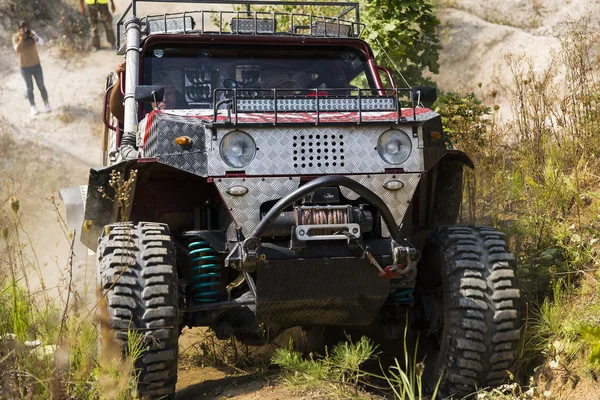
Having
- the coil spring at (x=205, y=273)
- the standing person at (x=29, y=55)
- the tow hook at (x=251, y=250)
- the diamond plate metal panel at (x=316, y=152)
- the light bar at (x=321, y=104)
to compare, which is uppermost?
the standing person at (x=29, y=55)

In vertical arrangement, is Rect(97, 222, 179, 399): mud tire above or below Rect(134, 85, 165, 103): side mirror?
below

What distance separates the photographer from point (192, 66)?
6.47m

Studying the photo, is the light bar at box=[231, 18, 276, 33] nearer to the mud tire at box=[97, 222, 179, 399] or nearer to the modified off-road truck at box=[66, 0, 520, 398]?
the modified off-road truck at box=[66, 0, 520, 398]

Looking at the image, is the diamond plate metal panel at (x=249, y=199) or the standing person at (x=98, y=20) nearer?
the diamond plate metal panel at (x=249, y=199)

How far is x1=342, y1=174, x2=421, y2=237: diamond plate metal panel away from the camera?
511 cm

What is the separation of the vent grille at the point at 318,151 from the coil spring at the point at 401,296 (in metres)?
1.03

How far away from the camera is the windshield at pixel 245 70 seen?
252 inches

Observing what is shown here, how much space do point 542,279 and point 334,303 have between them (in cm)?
192

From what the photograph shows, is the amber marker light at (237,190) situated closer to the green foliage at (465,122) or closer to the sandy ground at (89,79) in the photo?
the green foliage at (465,122)

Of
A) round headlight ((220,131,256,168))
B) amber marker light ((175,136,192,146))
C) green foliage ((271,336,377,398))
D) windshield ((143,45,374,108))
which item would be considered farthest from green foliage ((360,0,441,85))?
green foliage ((271,336,377,398))

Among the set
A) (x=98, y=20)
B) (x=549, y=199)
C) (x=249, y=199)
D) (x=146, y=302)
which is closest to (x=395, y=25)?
(x=549, y=199)

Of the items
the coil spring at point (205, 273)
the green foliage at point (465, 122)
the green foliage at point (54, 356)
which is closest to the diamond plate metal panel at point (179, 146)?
the coil spring at point (205, 273)

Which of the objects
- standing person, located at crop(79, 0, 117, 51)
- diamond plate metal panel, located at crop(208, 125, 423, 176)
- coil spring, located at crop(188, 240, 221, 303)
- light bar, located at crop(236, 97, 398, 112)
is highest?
standing person, located at crop(79, 0, 117, 51)

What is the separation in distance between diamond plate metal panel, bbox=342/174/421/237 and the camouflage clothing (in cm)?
1648
